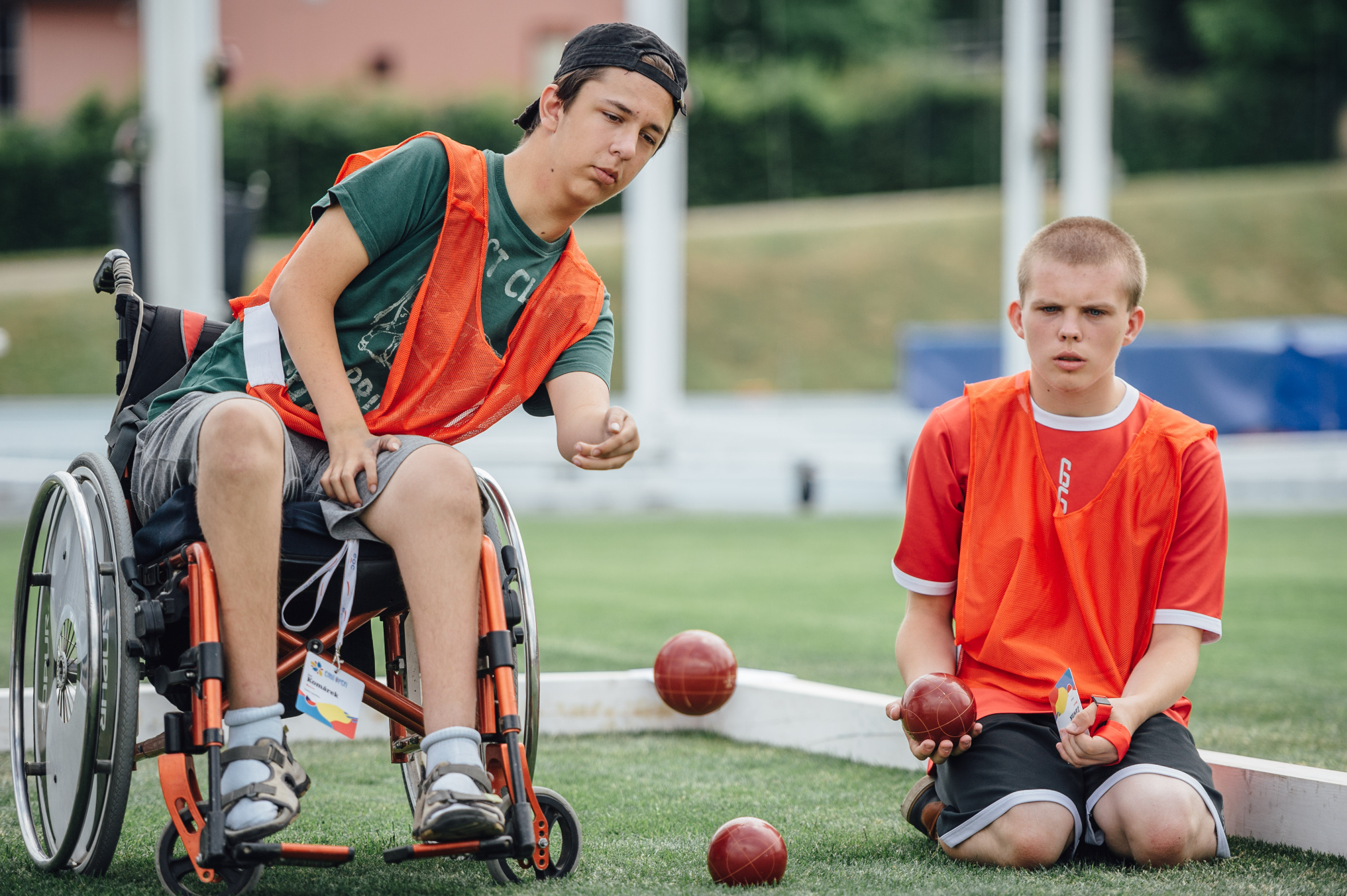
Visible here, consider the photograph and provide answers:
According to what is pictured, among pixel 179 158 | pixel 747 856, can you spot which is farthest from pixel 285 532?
pixel 179 158

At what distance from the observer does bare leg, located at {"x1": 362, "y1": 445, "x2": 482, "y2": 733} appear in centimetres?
231

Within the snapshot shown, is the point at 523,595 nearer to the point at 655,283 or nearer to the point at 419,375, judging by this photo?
the point at 419,375

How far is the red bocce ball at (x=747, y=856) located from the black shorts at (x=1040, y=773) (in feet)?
1.23

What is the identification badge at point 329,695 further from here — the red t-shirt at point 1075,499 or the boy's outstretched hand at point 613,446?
the red t-shirt at point 1075,499

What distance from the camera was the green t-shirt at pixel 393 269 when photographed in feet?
8.27

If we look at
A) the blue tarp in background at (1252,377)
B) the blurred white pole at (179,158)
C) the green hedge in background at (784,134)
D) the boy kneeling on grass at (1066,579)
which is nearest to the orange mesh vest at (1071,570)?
the boy kneeling on grass at (1066,579)

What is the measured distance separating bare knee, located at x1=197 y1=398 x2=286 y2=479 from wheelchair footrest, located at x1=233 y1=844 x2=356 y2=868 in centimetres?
57

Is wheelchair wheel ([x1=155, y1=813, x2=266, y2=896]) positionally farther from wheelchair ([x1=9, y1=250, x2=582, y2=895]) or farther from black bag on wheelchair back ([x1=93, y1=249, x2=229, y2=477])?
black bag on wheelchair back ([x1=93, y1=249, x2=229, y2=477])

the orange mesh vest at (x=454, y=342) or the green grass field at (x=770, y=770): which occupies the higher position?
the orange mesh vest at (x=454, y=342)

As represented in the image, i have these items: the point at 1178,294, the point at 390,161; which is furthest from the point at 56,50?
the point at 390,161

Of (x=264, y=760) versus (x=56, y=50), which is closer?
(x=264, y=760)

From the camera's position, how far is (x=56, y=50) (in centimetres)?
2581

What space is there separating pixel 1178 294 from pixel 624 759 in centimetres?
2730

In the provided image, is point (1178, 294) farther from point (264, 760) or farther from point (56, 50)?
point (264, 760)
